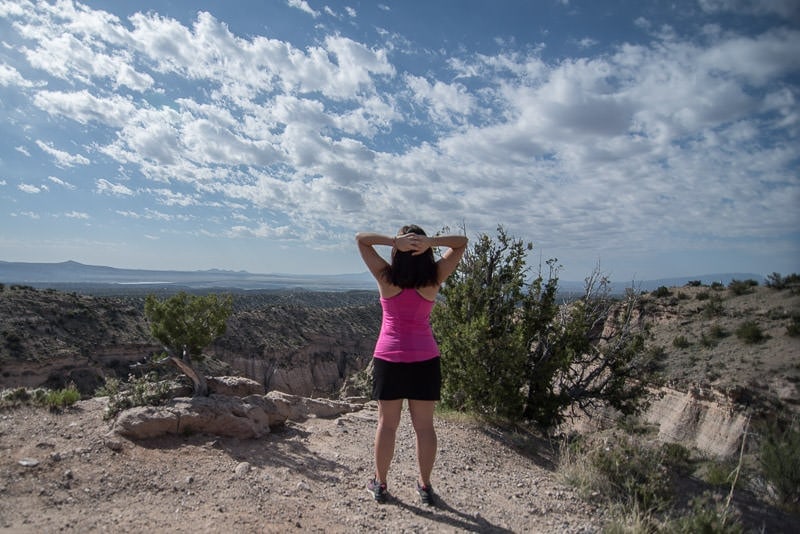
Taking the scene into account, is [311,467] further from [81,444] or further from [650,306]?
[650,306]

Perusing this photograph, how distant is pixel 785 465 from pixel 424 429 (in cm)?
609

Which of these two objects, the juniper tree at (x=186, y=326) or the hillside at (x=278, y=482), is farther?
the juniper tree at (x=186, y=326)

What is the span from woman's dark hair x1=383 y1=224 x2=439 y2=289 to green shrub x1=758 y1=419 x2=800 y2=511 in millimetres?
6278

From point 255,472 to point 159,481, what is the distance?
0.80m

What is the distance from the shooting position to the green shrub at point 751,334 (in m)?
22.6

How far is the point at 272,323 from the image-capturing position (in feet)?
135

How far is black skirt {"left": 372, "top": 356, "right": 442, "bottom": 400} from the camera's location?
11.4 ft

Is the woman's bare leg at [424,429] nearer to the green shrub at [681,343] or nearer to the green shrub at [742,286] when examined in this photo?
the green shrub at [681,343]

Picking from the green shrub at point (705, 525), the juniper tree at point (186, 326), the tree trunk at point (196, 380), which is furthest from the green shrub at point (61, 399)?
the green shrub at point (705, 525)

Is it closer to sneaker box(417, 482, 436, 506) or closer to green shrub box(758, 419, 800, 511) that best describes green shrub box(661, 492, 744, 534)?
sneaker box(417, 482, 436, 506)

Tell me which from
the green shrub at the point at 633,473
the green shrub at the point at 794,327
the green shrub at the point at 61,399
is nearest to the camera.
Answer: the green shrub at the point at 633,473

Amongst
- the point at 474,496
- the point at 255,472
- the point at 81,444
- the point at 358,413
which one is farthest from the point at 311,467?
the point at 358,413

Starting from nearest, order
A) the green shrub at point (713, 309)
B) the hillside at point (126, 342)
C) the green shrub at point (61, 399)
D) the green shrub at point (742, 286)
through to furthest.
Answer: the green shrub at point (61, 399) < the hillside at point (126, 342) < the green shrub at point (713, 309) < the green shrub at point (742, 286)

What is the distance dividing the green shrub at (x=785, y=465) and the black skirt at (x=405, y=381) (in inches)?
239
